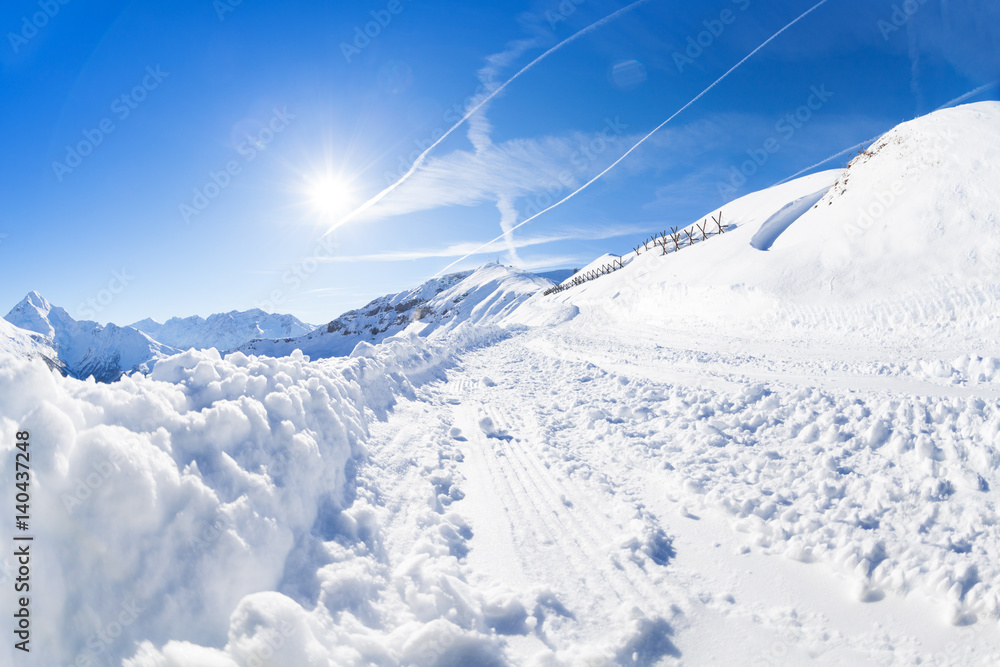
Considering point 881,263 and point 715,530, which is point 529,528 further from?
point 881,263

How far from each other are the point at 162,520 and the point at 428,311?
100483 mm

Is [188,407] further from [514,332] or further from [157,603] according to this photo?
[514,332]

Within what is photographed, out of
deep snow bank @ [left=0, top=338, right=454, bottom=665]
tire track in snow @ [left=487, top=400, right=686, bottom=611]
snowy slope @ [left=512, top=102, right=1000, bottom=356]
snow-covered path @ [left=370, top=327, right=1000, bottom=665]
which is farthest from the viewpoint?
snowy slope @ [left=512, top=102, right=1000, bottom=356]

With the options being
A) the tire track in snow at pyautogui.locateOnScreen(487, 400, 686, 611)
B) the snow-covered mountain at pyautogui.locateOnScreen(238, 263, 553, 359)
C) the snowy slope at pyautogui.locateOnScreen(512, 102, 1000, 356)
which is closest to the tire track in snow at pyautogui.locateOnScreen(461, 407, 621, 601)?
the tire track in snow at pyautogui.locateOnScreen(487, 400, 686, 611)

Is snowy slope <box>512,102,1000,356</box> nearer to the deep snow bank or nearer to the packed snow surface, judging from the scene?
the packed snow surface

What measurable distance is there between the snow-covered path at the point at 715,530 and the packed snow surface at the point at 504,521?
0.02 m

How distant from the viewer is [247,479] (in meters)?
3.64

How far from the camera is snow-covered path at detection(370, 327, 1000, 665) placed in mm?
2996

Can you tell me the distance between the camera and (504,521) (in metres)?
4.56

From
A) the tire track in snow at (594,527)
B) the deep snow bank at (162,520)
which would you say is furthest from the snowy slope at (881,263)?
the deep snow bank at (162,520)

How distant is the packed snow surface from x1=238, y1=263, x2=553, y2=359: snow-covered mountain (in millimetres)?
13608

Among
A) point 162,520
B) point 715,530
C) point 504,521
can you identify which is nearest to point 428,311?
point 504,521

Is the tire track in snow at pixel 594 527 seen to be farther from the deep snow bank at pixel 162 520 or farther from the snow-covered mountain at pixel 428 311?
the snow-covered mountain at pixel 428 311

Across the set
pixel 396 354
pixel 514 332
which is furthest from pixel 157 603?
pixel 514 332
